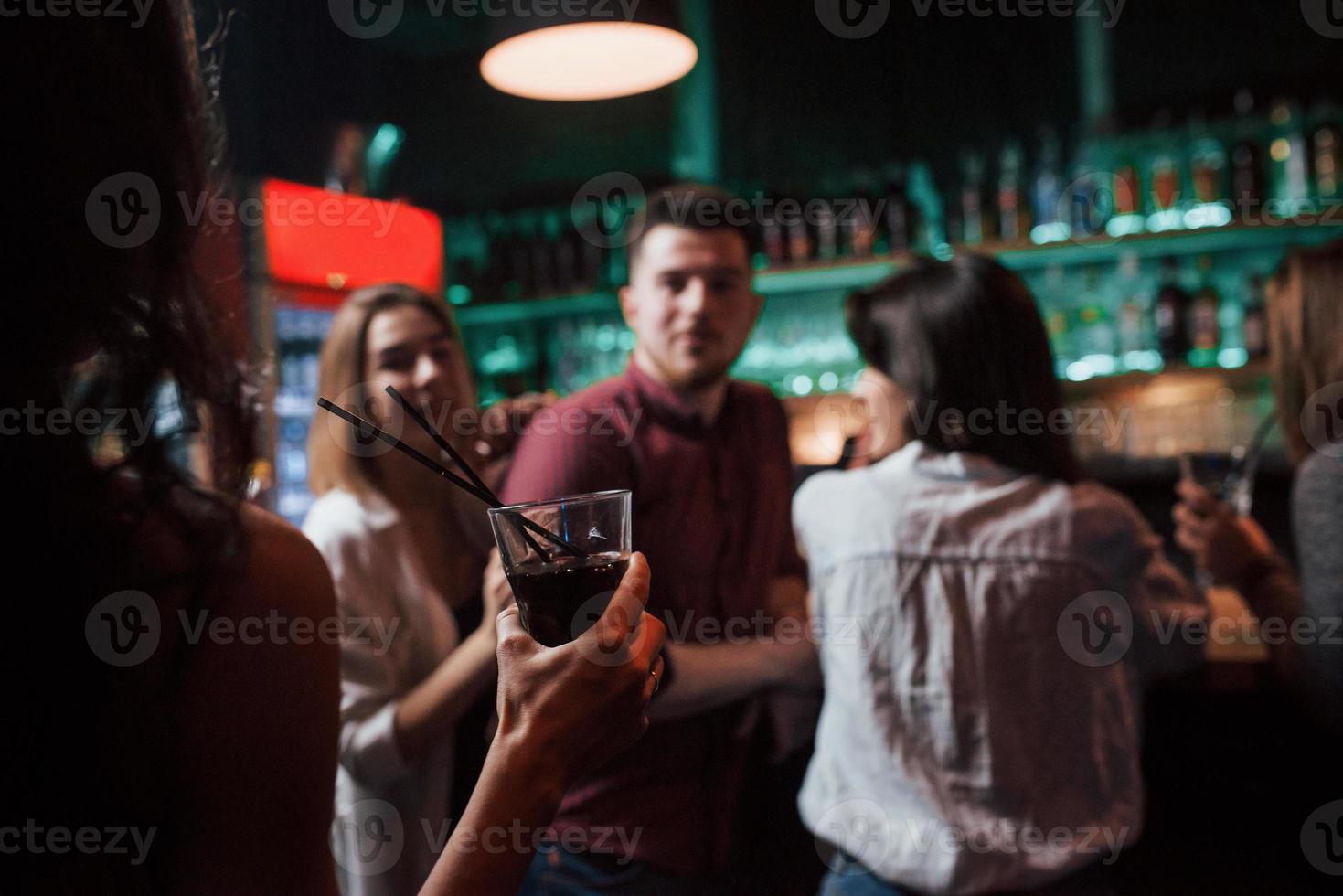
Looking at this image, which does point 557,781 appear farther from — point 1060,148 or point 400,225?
point 1060,148

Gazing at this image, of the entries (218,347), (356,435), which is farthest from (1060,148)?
(218,347)

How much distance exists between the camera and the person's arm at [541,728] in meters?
0.80

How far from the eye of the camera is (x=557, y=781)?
833 millimetres

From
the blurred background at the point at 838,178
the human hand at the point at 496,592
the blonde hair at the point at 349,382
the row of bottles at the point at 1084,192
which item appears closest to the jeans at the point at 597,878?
the human hand at the point at 496,592

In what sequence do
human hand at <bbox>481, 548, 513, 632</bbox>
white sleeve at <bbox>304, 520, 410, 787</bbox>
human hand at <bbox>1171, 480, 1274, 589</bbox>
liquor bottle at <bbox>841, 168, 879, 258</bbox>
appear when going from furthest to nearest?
liquor bottle at <bbox>841, 168, 879, 258</bbox> < human hand at <bbox>1171, 480, 1274, 589</bbox> < white sleeve at <bbox>304, 520, 410, 787</bbox> < human hand at <bbox>481, 548, 513, 632</bbox>

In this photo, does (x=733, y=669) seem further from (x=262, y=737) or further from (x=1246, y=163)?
(x=1246, y=163)

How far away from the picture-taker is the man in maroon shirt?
185 centimetres

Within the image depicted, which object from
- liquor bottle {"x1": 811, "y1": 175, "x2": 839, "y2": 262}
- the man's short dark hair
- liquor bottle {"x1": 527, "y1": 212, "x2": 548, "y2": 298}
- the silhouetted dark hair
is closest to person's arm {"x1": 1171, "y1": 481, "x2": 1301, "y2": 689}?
the silhouetted dark hair

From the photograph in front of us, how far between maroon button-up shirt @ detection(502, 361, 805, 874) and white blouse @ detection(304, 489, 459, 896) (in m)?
0.23

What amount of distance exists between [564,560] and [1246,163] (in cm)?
407

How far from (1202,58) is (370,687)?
4190mm

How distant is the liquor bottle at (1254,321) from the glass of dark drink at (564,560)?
3.80m

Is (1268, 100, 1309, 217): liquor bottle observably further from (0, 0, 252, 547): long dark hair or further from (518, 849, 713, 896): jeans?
(0, 0, 252, 547): long dark hair

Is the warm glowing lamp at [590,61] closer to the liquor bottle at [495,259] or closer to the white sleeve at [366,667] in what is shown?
the white sleeve at [366,667]
